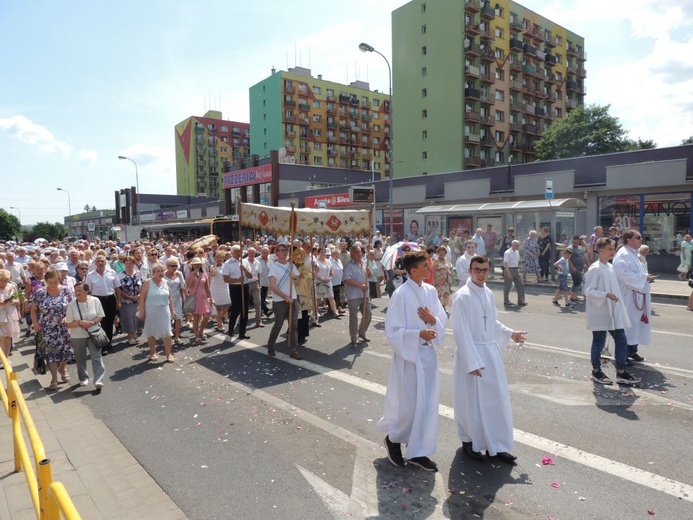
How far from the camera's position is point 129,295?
30.8ft

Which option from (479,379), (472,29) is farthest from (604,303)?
(472,29)

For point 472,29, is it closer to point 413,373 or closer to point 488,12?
point 488,12

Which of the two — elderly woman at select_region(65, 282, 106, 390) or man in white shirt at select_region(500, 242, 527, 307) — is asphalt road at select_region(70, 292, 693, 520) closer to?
elderly woman at select_region(65, 282, 106, 390)

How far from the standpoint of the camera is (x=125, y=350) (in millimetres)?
9180

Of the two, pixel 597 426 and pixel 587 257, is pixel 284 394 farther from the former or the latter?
pixel 587 257

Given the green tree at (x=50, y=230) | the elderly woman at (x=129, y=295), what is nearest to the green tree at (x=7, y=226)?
the green tree at (x=50, y=230)

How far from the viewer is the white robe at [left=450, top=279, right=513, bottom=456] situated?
172 inches

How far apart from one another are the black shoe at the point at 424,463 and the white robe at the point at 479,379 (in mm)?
429

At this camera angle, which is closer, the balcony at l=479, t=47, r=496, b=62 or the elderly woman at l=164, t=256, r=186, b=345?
the elderly woman at l=164, t=256, r=186, b=345

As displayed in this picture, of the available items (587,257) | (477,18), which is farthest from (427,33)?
(587,257)

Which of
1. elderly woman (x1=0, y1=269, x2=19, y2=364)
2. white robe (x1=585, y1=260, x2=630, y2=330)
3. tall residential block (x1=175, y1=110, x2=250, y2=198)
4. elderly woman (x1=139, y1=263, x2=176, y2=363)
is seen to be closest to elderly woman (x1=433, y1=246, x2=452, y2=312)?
white robe (x1=585, y1=260, x2=630, y2=330)

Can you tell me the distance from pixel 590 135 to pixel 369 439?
173ft

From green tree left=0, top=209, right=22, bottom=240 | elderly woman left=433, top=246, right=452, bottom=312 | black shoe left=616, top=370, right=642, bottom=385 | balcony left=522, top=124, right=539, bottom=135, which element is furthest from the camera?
green tree left=0, top=209, right=22, bottom=240

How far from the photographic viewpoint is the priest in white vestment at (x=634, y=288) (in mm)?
7203
